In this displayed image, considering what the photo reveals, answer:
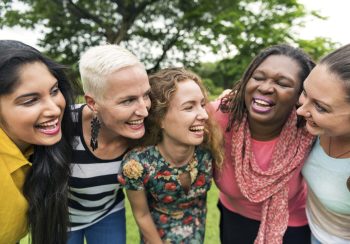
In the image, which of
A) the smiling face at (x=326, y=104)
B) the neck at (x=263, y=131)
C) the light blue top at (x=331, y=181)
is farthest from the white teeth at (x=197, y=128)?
the light blue top at (x=331, y=181)

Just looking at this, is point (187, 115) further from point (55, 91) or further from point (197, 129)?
Result: point (55, 91)

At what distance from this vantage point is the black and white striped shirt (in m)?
2.27

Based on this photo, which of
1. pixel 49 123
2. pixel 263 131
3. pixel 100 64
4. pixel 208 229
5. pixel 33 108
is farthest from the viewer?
pixel 208 229

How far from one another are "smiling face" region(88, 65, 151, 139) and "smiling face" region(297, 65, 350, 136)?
85 cm

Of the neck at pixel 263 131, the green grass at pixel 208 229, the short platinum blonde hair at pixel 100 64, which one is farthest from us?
the green grass at pixel 208 229

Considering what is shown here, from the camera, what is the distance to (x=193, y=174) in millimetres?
2297

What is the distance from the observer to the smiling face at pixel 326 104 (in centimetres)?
184

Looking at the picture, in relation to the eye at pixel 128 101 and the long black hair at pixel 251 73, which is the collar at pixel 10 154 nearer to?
the eye at pixel 128 101

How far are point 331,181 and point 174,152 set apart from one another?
0.89 metres

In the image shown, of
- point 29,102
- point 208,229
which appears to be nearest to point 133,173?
point 29,102

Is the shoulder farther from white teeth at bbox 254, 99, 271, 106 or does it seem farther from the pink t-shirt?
white teeth at bbox 254, 99, 271, 106

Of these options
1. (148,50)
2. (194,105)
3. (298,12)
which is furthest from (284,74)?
(148,50)

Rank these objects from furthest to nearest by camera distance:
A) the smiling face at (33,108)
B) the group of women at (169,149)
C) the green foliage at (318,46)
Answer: the green foliage at (318,46)
the group of women at (169,149)
the smiling face at (33,108)

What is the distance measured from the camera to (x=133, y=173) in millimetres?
2156
